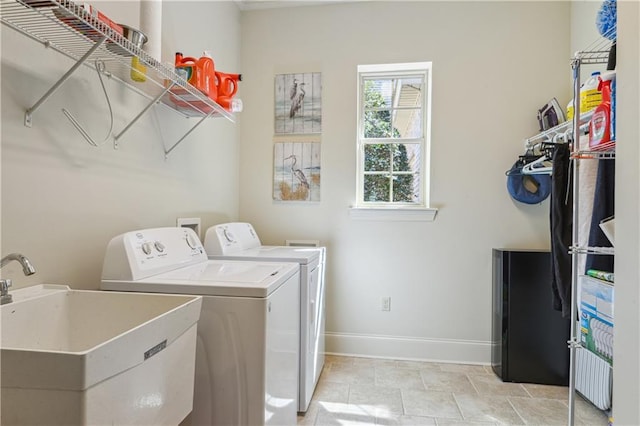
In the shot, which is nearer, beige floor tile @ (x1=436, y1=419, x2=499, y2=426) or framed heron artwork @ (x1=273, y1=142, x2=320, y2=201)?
beige floor tile @ (x1=436, y1=419, x2=499, y2=426)

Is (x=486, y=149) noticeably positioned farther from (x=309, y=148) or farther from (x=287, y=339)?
(x=287, y=339)

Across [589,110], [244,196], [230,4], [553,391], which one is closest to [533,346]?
[553,391]

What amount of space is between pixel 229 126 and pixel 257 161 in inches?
14.0

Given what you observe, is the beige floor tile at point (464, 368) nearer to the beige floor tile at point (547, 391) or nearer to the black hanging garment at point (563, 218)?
the beige floor tile at point (547, 391)

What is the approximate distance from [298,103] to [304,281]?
159 centimetres

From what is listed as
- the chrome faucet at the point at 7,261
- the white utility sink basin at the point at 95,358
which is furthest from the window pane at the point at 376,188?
the chrome faucet at the point at 7,261

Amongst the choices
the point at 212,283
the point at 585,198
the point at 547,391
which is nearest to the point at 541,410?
the point at 547,391

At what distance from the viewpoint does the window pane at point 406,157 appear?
2.70 meters

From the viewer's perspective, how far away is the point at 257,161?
2.77m

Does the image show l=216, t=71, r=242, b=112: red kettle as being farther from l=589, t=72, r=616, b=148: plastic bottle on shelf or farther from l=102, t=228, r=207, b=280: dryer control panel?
l=589, t=72, r=616, b=148: plastic bottle on shelf

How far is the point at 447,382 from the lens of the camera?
221 cm

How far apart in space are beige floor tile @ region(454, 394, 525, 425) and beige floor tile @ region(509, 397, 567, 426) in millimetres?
45

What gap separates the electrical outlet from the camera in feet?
8.52

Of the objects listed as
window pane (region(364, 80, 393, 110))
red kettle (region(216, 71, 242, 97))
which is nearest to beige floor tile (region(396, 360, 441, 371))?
window pane (region(364, 80, 393, 110))
